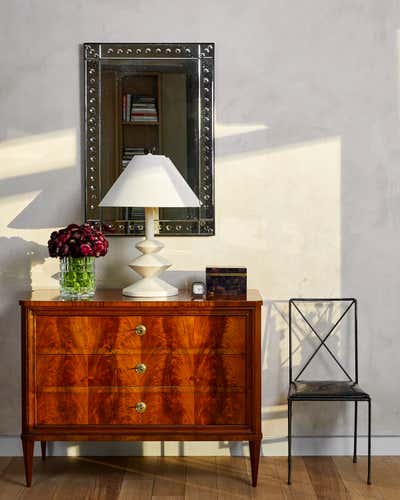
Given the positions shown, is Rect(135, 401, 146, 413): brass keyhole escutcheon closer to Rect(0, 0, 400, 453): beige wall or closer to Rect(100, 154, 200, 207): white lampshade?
Rect(0, 0, 400, 453): beige wall

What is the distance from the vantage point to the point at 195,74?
3723 mm

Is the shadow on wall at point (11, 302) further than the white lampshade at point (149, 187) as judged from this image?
Yes

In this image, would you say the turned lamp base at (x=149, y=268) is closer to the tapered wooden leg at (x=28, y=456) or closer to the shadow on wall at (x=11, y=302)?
the shadow on wall at (x=11, y=302)

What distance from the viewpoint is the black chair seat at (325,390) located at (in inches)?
134

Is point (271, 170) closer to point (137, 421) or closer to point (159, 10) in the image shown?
point (159, 10)

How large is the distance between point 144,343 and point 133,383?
0.60 ft

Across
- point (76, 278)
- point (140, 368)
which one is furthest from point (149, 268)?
point (140, 368)

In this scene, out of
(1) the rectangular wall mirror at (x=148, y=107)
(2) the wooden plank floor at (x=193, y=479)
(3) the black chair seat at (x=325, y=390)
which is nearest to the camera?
(2) the wooden plank floor at (x=193, y=479)

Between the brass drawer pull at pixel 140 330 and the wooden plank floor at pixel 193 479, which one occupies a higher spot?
the brass drawer pull at pixel 140 330

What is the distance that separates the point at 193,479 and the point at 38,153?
1724 mm

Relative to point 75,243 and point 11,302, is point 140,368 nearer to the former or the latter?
point 75,243

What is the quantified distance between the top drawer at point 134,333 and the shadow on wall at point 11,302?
0.52 metres

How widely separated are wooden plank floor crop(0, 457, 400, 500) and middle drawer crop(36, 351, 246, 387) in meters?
0.46

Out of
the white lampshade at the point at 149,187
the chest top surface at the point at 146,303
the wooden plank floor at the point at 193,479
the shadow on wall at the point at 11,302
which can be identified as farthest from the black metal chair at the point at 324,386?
the shadow on wall at the point at 11,302
